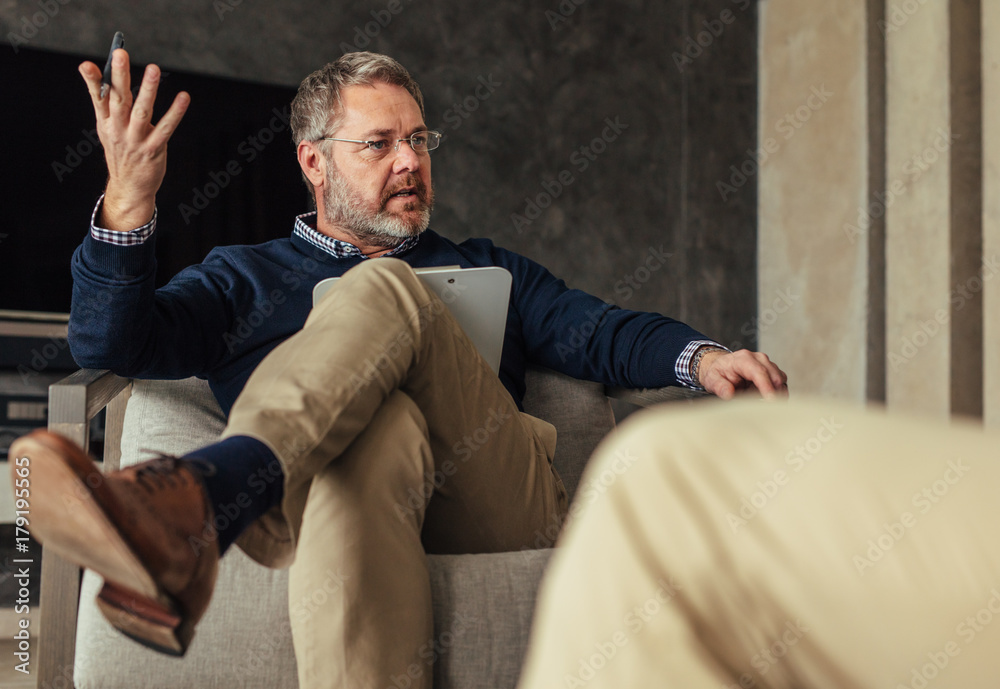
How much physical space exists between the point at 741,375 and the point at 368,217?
33.6 inches

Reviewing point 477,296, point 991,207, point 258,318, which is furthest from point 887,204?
point 258,318

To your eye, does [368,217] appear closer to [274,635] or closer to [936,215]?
[274,635]

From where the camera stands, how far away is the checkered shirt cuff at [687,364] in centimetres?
140

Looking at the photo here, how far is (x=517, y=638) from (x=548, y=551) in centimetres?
12

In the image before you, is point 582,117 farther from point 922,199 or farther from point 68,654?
point 68,654

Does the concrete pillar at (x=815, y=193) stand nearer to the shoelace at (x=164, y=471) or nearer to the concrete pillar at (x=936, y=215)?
the concrete pillar at (x=936, y=215)

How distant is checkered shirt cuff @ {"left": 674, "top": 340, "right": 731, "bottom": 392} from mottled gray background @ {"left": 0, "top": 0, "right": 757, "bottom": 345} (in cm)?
189

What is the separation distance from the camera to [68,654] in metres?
1.03

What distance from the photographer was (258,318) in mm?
1501

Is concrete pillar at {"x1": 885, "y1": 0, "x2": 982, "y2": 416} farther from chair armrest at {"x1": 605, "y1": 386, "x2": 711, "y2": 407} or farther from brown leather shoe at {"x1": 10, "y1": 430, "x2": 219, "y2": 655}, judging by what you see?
brown leather shoe at {"x1": 10, "y1": 430, "x2": 219, "y2": 655}

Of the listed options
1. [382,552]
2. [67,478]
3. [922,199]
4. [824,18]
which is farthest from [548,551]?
[824,18]

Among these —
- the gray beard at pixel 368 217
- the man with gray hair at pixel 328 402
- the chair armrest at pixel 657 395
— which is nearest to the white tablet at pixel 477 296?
the man with gray hair at pixel 328 402

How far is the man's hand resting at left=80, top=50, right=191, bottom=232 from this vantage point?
108 cm

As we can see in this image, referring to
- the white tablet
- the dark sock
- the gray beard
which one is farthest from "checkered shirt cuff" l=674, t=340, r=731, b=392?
the dark sock
